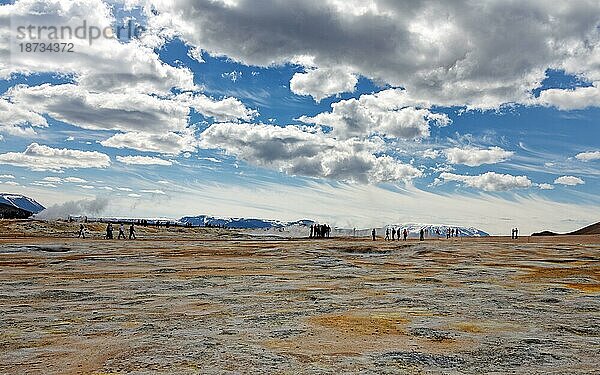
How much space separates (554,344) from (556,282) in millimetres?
11172

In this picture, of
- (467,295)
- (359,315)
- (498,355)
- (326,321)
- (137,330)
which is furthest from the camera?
(467,295)

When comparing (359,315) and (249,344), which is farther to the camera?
(359,315)

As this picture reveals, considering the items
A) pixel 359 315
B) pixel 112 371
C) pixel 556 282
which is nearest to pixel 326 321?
pixel 359 315

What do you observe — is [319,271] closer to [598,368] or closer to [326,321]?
[326,321]

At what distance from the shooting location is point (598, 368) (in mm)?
7203

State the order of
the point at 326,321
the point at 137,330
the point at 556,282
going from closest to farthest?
the point at 137,330
the point at 326,321
the point at 556,282

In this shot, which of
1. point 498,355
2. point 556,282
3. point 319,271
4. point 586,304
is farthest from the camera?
point 319,271

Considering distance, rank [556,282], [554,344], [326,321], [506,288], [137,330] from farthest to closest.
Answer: [556,282], [506,288], [326,321], [137,330], [554,344]

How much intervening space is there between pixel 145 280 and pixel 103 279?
5.28ft

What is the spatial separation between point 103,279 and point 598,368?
652 inches

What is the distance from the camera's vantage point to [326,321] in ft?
34.0

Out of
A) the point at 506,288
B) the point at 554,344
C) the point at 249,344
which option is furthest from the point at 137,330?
the point at 506,288

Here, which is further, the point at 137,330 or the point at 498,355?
the point at 137,330

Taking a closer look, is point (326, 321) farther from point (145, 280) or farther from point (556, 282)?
point (556, 282)
